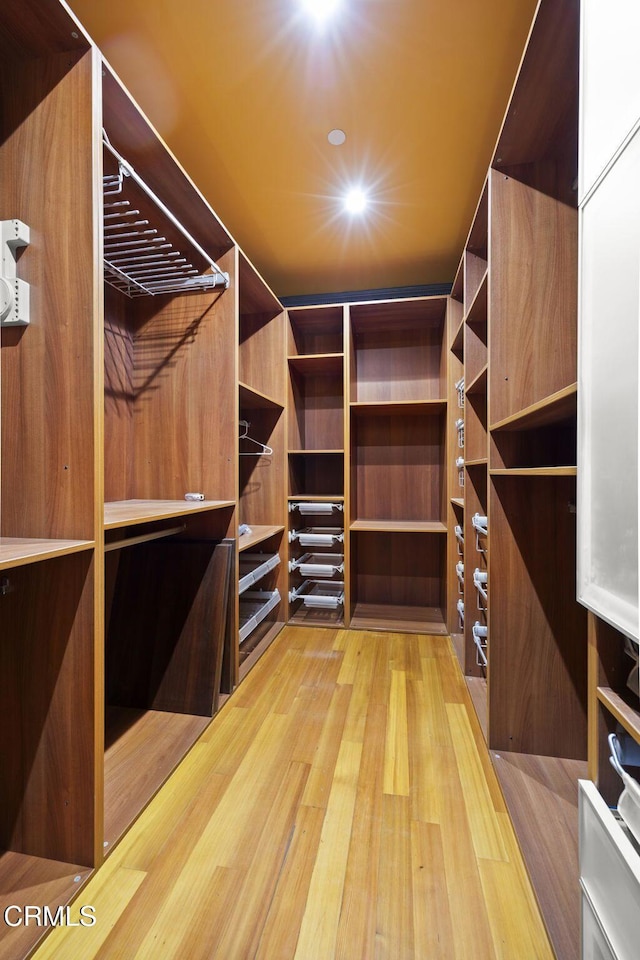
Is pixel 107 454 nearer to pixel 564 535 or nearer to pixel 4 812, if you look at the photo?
pixel 4 812

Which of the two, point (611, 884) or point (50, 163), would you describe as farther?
point (50, 163)

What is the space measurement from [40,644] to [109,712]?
2.91ft

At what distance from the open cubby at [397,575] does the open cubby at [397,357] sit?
1.06 meters

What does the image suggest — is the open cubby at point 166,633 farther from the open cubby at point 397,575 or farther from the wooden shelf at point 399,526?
the open cubby at point 397,575

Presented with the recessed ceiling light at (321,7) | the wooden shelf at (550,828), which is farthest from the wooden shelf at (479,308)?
the wooden shelf at (550,828)

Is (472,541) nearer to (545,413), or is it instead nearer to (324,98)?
(545,413)

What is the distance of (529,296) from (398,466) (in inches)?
68.4

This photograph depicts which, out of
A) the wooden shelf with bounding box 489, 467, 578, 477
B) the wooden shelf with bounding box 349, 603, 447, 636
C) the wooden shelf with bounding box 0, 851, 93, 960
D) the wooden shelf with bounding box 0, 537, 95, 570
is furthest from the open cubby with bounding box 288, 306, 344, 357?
the wooden shelf with bounding box 0, 851, 93, 960

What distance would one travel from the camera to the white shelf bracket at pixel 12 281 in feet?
3.42

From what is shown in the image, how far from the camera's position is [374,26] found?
52.6 inches

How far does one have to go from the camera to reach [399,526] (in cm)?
275

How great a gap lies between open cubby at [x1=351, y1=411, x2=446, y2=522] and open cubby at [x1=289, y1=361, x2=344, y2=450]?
0.58 ft

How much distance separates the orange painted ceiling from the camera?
1.31 m

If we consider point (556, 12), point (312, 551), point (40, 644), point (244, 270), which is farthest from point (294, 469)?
point (556, 12)
